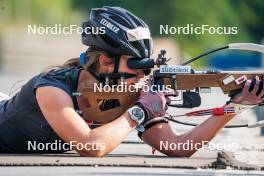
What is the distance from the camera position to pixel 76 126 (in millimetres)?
5402

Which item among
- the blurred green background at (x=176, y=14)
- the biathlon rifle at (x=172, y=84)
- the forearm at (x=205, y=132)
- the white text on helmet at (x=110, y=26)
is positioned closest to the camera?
the biathlon rifle at (x=172, y=84)

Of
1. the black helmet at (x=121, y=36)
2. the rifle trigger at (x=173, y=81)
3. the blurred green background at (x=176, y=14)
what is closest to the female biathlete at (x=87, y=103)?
the black helmet at (x=121, y=36)

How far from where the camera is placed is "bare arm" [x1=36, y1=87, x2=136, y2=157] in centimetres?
539

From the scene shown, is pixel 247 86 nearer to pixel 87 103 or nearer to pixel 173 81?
pixel 173 81

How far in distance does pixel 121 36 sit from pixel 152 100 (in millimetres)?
423

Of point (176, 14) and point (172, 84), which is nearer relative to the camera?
point (172, 84)

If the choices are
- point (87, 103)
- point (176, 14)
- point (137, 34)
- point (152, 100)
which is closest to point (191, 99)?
point (152, 100)

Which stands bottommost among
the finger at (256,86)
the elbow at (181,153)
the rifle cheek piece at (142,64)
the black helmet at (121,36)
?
the elbow at (181,153)

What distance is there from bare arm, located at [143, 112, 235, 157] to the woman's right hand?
38 cm

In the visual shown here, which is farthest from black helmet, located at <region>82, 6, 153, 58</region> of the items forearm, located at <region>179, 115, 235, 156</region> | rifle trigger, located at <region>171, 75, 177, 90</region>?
forearm, located at <region>179, 115, 235, 156</region>

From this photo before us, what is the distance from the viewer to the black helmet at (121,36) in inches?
219

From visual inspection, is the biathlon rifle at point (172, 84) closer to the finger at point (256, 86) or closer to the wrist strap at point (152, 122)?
the finger at point (256, 86)

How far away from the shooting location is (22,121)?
576 centimetres

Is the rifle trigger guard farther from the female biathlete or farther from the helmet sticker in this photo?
the helmet sticker
